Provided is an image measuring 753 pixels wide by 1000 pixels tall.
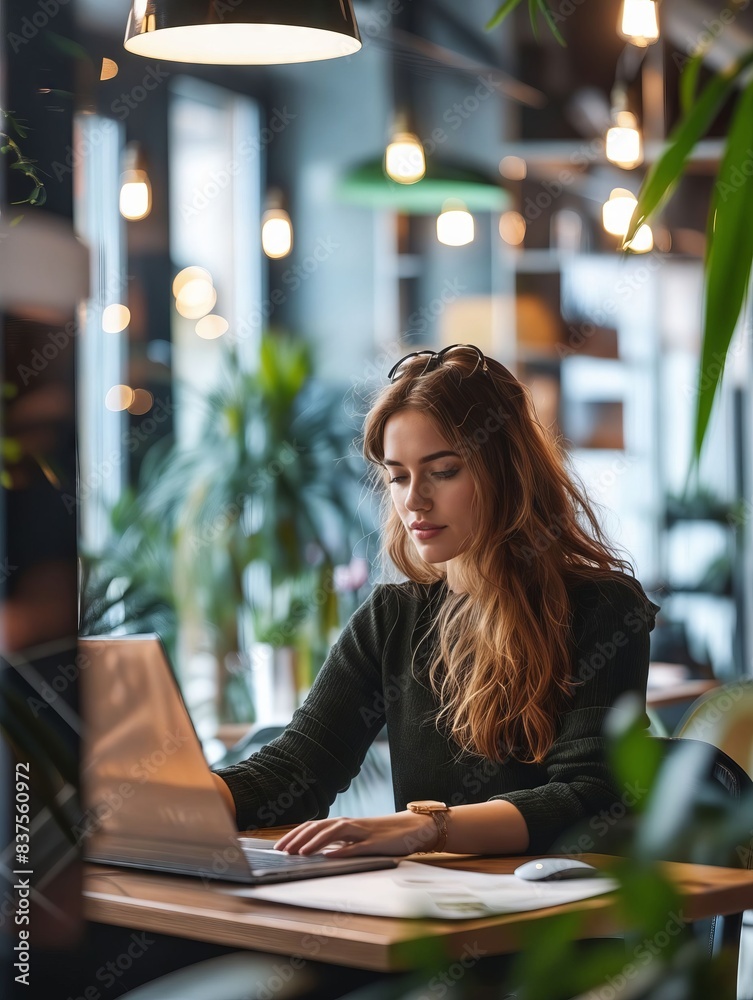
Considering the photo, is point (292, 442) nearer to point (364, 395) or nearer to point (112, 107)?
point (364, 395)

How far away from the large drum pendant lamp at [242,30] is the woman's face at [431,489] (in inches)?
22.2

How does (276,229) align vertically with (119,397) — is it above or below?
above

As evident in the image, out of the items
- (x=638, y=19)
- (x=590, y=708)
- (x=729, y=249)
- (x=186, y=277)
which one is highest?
(x=638, y=19)

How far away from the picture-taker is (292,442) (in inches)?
189

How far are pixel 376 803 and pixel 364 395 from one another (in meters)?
3.08

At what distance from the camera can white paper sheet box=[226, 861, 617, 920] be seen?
1.20m

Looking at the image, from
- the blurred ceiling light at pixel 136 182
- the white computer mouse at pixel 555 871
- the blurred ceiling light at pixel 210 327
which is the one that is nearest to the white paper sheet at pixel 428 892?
the white computer mouse at pixel 555 871

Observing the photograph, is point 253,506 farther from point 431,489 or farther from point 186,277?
point 431,489

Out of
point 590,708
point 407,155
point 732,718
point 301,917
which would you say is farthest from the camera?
point 407,155

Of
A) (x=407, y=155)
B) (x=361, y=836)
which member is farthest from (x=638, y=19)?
(x=361, y=836)

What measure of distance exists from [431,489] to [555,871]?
75 cm

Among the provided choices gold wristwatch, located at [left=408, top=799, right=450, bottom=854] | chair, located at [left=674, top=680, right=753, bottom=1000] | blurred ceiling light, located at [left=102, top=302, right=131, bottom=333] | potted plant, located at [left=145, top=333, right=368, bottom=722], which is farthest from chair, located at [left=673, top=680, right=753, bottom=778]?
blurred ceiling light, located at [left=102, top=302, right=131, bottom=333]

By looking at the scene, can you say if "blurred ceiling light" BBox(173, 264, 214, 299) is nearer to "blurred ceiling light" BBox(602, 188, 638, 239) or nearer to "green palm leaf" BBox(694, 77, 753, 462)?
"blurred ceiling light" BBox(602, 188, 638, 239)

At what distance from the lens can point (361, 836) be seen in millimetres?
1473
